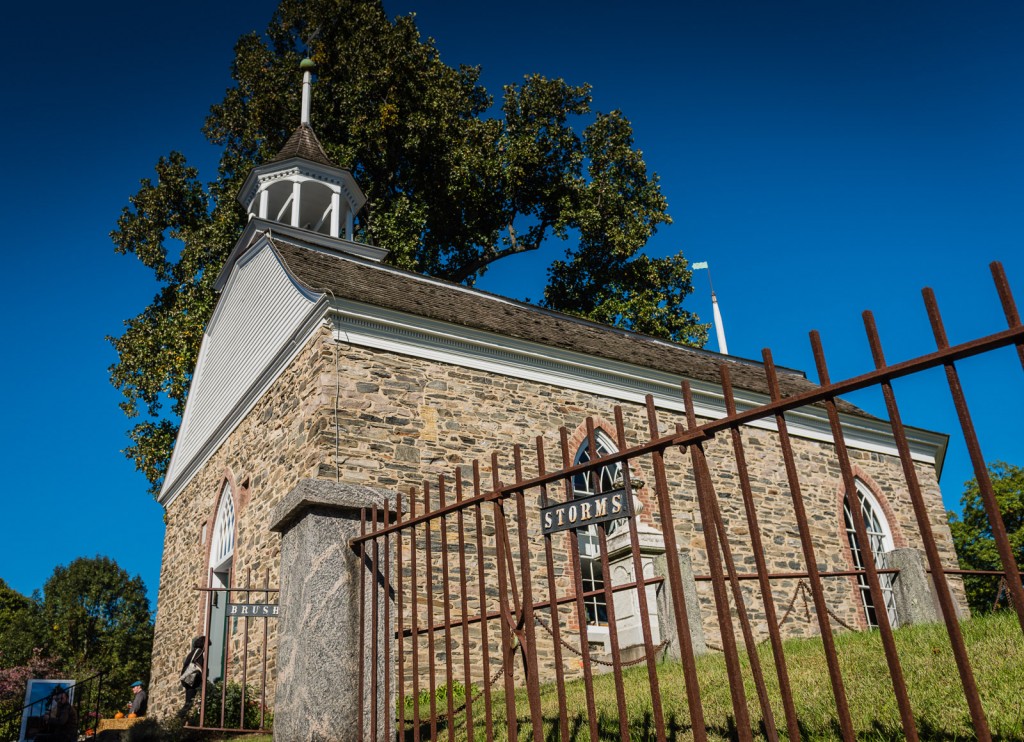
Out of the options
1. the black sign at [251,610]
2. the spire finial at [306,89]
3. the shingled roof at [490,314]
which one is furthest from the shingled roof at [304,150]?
the black sign at [251,610]

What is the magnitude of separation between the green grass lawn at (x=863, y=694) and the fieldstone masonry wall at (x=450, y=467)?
422 cm

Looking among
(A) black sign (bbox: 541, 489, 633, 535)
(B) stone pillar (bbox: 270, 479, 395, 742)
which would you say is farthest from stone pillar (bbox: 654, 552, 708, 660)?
(A) black sign (bbox: 541, 489, 633, 535)

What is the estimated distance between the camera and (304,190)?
2002 cm

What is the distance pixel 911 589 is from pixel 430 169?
69.0 ft

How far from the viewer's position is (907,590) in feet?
32.3

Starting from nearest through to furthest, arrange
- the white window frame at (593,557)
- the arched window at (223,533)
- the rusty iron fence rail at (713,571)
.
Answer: the rusty iron fence rail at (713,571)
the white window frame at (593,557)
the arched window at (223,533)

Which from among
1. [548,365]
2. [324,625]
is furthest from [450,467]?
[324,625]

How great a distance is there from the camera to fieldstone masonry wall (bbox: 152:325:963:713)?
1148cm

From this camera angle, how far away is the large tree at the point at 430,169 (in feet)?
80.1

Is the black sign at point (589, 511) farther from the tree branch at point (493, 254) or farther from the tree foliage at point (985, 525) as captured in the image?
the tree foliage at point (985, 525)

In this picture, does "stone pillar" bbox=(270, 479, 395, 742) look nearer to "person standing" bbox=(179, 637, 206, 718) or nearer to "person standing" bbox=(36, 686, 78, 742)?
"person standing" bbox=(179, 637, 206, 718)

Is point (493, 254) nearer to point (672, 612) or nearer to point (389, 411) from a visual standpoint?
point (389, 411)

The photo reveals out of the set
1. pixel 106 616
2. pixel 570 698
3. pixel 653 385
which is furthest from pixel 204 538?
pixel 106 616

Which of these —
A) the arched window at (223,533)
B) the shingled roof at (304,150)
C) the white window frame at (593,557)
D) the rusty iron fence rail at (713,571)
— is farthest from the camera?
the shingled roof at (304,150)
